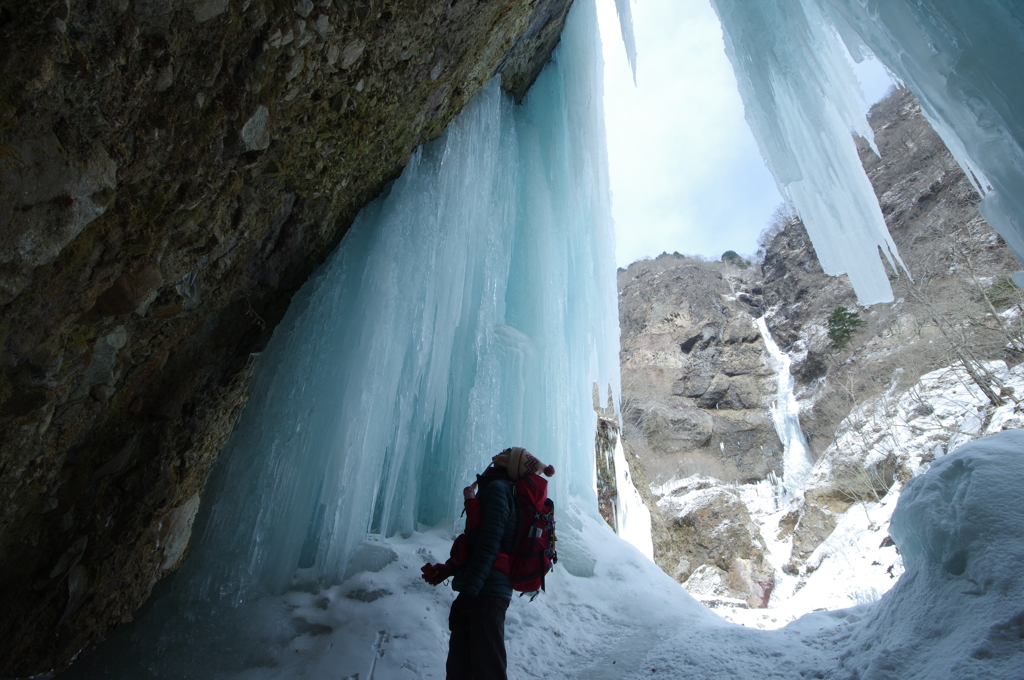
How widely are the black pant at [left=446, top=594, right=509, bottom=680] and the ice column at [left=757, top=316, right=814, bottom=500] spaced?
19000mm

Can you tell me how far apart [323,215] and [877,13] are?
3.71 m

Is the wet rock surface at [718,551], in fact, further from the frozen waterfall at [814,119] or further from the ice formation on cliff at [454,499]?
the frozen waterfall at [814,119]

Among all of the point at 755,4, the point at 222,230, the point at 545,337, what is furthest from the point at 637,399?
the point at 222,230

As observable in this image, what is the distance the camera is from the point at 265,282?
3885mm

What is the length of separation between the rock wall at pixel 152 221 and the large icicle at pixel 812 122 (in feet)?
7.08

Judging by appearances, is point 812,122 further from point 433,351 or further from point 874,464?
point 874,464

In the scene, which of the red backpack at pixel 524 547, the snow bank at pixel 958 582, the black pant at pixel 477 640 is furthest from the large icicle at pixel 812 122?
the black pant at pixel 477 640

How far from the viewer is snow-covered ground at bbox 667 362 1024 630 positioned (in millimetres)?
9742

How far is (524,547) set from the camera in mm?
2266

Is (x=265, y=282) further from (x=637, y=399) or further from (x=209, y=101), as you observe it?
(x=637, y=399)

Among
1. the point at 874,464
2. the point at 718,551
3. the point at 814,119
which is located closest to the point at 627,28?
the point at 814,119

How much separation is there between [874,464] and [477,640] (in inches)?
580

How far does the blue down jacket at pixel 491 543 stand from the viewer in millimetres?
2100

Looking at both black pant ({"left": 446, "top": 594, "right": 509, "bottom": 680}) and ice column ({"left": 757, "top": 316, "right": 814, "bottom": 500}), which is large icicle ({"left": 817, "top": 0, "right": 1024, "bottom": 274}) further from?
ice column ({"left": 757, "top": 316, "right": 814, "bottom": 500})
